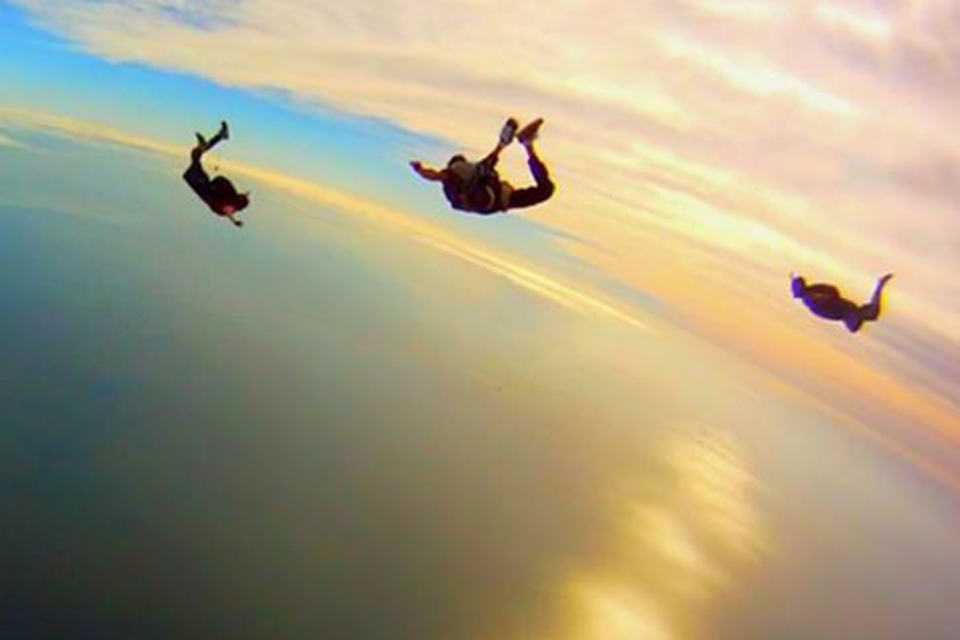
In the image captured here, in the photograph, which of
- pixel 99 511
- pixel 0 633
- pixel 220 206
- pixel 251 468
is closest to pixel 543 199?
pixel 220 206

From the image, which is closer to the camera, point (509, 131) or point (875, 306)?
point (509, 131)

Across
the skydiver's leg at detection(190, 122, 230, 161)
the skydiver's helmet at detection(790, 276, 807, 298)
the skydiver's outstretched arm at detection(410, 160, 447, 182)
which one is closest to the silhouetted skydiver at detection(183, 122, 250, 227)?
the skydiver's leg at detection(190, 122, 230, 161)

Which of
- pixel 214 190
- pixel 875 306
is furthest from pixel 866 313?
pixel 214 190

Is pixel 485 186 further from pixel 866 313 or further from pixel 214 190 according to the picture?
pixel 866 313

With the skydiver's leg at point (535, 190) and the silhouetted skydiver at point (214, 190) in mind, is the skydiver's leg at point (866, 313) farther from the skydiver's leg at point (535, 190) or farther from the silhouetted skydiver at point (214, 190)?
the silhouetted skydiver at point (214, 190)

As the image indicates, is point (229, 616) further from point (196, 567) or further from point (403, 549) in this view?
point (403, 549)

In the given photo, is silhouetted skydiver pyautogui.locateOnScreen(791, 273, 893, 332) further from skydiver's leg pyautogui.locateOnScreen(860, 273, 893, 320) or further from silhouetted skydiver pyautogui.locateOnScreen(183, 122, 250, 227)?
silhouetted skydiver pyautogui.locateOnScreen(183, 122, 250, 227)

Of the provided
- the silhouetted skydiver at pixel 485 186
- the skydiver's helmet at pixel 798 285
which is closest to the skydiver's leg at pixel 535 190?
the silhouetted skydiver at pixel 485 186
